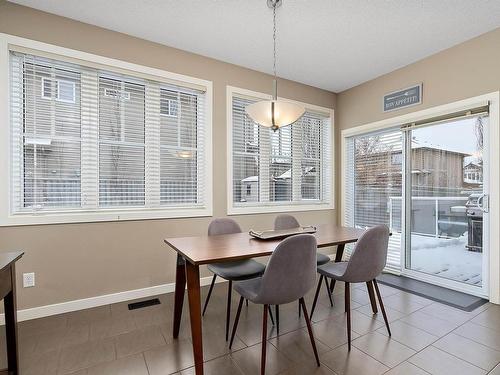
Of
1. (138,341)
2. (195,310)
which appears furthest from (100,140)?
Answer: (195,310)

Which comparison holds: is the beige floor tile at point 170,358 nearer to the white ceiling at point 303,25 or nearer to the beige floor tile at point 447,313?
the beige floor tile at point 447,313

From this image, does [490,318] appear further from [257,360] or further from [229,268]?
[229,268]

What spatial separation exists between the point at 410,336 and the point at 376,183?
2393 mm

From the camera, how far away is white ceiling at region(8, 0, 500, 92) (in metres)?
2.39

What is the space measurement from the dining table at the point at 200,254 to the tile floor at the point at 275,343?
10.3 inches

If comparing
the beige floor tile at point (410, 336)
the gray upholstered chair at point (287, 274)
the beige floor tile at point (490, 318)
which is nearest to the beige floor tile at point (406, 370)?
the beige floor tile at point (410, 336)

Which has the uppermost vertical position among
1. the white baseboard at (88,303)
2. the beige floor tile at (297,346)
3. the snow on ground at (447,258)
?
the snow on ground at (447,258)

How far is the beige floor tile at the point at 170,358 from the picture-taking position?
5.79 feet

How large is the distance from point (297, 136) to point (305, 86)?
2.59 feet

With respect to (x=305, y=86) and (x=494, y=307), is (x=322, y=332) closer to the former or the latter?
(x=494, y=307)

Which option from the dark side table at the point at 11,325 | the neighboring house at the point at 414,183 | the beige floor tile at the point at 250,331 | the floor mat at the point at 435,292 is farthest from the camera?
the neighboring house at the point at 414,183

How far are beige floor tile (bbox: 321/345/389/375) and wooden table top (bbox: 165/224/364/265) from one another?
763 millimetres

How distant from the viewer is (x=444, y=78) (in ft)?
10.3

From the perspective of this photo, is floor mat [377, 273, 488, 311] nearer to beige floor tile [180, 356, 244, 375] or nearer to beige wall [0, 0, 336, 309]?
beige wall [0, 0, 336, 309]
